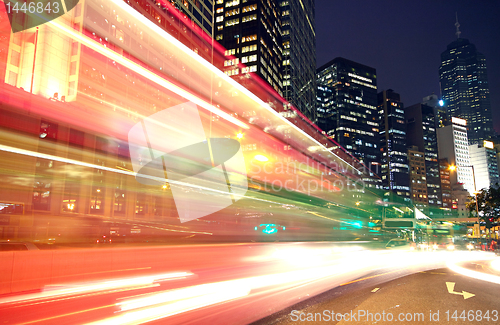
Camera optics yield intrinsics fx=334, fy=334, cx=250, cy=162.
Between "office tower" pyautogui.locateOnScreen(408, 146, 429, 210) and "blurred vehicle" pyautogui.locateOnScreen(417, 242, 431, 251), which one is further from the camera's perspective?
"office tower" pyautogui.locateOnScreen(408, 146, 429, 210)

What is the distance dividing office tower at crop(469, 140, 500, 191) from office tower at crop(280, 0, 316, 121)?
104145 mm

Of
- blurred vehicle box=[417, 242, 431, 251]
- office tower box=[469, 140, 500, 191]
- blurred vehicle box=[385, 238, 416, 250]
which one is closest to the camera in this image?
blurred vehicle box=[385, 238, 416, 250]

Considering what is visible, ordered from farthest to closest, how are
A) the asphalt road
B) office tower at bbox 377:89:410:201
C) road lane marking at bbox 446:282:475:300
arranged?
office tower at bbox 377:89:410:201, road lane marking at bbox 446:282:475:300, the asphalt road

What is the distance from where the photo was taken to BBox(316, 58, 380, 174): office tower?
16750 cm

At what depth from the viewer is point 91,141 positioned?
6.64 m

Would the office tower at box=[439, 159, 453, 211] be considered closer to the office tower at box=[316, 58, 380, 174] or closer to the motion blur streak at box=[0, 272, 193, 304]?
the office tower at box=[316, 58, 380, 174]

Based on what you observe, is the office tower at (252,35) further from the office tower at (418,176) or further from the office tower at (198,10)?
the office tower at (418,176)

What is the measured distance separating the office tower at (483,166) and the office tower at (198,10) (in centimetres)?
16350

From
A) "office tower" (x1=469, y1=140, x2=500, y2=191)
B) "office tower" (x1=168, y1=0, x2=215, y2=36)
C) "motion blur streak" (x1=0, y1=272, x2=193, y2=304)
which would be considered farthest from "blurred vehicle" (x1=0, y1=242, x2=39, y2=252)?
"office tower" (x1=469, y1=140, x2=500, y2=191)

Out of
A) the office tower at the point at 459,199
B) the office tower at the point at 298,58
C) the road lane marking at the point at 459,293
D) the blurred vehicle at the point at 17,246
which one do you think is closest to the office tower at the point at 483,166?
the office tower at the point at 459,199

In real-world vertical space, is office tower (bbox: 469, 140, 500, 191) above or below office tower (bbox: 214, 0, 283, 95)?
below

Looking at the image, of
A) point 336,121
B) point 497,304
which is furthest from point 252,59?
point 497,304

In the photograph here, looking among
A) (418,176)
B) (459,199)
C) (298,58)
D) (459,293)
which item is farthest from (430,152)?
(459,293)

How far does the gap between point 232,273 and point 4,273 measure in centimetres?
599
